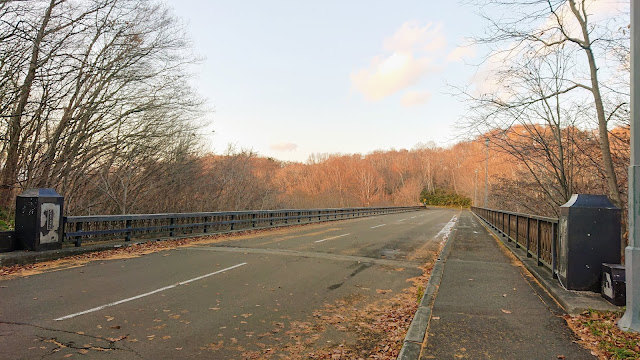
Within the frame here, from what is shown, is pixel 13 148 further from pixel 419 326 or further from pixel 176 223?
pixel 419 326

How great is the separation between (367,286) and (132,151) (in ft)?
43.2

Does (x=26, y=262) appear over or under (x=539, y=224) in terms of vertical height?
under

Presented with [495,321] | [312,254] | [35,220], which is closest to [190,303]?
[495,321]

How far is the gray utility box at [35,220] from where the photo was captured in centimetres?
894

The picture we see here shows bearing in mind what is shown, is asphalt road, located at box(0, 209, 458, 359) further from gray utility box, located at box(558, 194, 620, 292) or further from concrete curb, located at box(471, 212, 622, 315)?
gray utility box, located at box(558, 194, 620, 292)

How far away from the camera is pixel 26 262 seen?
27.9 feet

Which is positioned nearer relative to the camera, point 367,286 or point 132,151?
point 367,286

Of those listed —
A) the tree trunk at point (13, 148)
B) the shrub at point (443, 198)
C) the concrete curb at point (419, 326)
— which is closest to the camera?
the concrete curb at point (419, 326)

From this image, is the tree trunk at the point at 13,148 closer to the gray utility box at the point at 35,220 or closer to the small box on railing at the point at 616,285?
the gray utility box at the point at 35,220

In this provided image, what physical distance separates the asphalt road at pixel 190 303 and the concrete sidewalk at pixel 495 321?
1.11 meters

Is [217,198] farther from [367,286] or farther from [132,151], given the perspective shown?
[367,286]

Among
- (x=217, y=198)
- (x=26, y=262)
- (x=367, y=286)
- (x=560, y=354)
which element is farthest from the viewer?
(x=217, y=198)

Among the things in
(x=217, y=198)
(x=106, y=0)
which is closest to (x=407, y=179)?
(x=217, y=198)

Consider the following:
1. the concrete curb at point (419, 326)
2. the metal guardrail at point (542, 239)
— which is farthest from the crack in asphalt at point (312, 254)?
the metal guardrail at point (542, 239)
